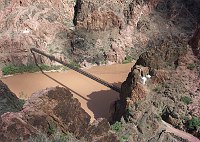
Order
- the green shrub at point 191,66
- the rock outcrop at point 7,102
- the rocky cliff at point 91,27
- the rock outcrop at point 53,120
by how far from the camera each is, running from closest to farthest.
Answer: the rock outcrop at point 53,120
the rock outcrop at point 7,102
the green shrub at point 191,66
the rocky cliff at point 91,27

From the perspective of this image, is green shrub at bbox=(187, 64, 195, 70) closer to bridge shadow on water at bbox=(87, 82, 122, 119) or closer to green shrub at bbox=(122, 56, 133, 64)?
bridge shadow on water at bbox=(87, 82, 122, 119)

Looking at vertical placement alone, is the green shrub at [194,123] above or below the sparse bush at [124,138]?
above

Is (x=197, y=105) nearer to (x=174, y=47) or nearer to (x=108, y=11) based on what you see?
(x=174, y=47)

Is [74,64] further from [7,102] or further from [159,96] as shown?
[7,102]

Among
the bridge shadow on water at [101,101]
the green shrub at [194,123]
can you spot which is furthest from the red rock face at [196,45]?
the bridge shadow on water at [101,101]

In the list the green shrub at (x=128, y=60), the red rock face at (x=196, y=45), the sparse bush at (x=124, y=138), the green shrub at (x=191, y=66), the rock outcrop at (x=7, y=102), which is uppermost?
the red rock face at (x=196, y=45)

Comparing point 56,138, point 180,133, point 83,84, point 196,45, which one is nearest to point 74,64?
point 83,84

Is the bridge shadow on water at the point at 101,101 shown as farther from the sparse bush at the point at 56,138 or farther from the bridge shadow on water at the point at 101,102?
the sparse bush at the point at 56,138
